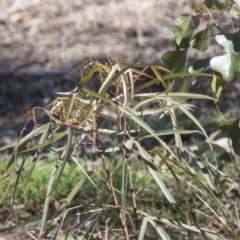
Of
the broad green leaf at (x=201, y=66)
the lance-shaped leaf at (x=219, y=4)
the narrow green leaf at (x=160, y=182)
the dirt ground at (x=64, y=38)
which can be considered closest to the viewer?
the narrow green leaf at (x=160, y=182)

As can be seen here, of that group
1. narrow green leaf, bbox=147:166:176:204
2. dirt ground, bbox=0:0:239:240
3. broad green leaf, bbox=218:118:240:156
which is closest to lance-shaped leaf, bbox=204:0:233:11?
broad green leaf, bbox=218:118:240:156

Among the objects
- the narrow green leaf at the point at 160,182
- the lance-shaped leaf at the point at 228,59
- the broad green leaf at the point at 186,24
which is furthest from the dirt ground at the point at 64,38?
the narrow green leaf at the point at 160,182

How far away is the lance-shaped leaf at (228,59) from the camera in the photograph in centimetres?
243

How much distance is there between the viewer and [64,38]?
8.28 metres

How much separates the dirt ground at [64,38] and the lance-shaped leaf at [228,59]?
4.13 meters

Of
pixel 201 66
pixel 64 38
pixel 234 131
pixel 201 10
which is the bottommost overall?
pixel 64 38

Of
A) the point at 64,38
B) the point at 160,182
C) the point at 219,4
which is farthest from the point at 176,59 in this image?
the point at 64,38

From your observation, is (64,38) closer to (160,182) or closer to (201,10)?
(201,10)

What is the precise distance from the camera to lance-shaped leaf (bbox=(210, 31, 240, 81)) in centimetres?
243

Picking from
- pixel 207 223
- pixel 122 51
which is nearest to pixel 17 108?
pixel 122 51

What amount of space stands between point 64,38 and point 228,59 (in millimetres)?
5957

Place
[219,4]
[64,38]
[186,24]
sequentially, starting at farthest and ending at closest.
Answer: [64,38] < [186,24] < [219,4]

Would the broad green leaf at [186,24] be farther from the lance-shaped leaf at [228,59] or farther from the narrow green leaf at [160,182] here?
the narrow green leaf at [160,182]

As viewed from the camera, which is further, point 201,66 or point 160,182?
point 201,66
